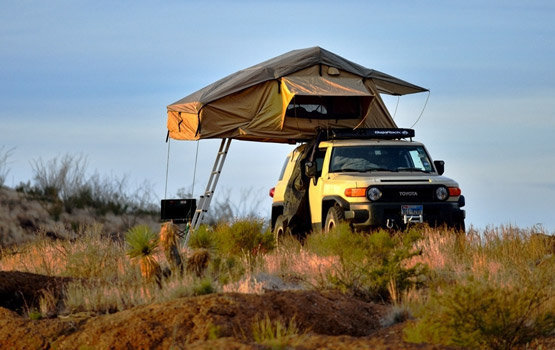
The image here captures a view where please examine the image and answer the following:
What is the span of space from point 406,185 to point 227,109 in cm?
509

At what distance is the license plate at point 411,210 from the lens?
17.7 metres

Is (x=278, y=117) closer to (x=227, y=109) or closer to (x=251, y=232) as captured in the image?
(x=227, y=109)

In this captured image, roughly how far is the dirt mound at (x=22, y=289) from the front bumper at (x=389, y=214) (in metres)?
6.14

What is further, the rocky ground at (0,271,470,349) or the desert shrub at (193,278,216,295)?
the desert shrub at (193,278,216,295)

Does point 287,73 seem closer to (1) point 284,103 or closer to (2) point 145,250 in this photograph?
(1) point 284,103

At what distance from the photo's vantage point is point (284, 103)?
824 inches

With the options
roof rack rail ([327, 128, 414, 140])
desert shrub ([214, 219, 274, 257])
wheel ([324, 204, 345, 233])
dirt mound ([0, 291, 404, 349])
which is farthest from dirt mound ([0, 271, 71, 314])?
roof rack rail ([327, 128, 414, 140])

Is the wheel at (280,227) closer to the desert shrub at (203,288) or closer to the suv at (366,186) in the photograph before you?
the suv at (366,186)

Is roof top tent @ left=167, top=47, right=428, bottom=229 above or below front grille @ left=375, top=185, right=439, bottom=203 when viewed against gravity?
above

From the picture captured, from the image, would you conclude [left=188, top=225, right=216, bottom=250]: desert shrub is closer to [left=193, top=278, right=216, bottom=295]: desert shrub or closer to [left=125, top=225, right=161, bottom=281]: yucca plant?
[left=125, top=225, right=161, bottom=281]: yucca plant

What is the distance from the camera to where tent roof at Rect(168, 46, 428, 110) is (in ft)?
69.6

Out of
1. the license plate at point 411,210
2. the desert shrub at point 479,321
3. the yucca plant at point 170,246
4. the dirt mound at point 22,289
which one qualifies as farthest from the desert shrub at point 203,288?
the license plate at point 411,210

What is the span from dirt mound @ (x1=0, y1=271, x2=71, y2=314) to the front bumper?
20.1 feet

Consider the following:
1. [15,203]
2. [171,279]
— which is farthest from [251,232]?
[15,203]
